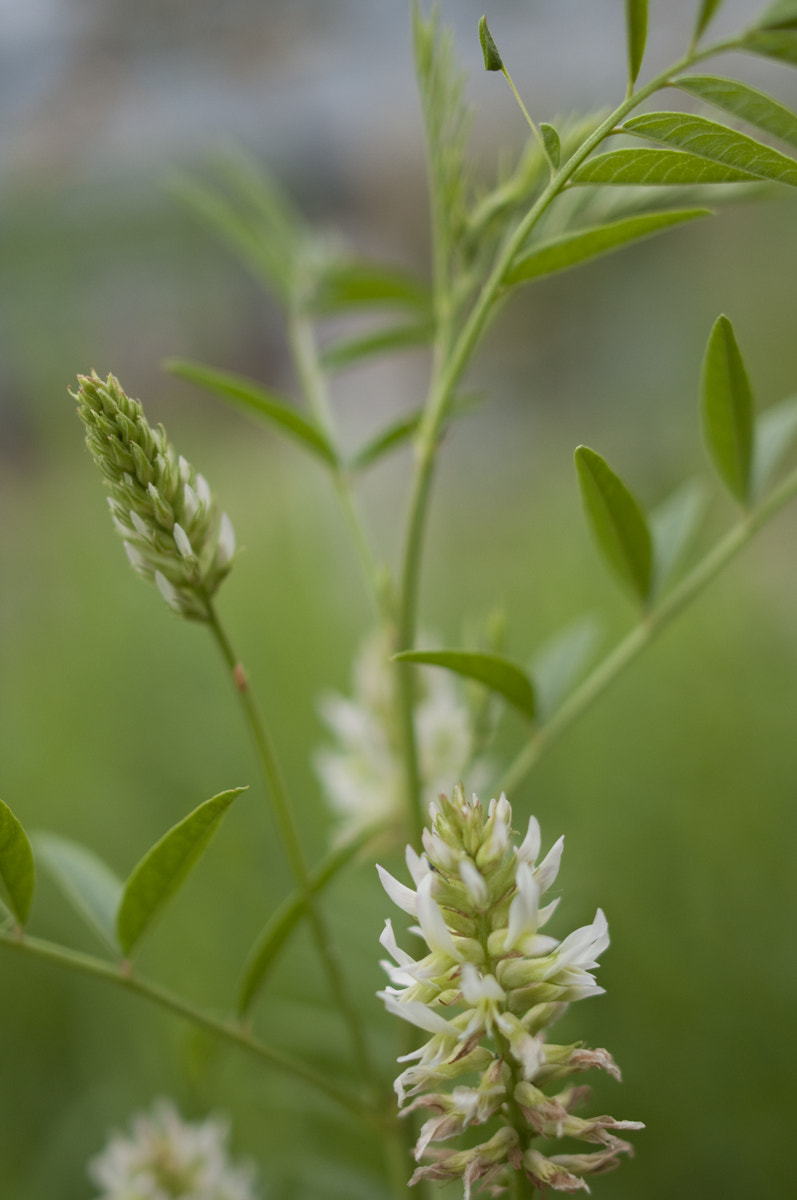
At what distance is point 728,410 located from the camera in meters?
0.66

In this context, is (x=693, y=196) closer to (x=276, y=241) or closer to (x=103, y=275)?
(x=276, y=241)

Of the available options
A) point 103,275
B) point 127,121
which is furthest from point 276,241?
point 127,121

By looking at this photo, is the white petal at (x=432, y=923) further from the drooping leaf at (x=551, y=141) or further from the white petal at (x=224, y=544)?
the drooping leaf at (x=551, y=141)

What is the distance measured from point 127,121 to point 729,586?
4.47 metres

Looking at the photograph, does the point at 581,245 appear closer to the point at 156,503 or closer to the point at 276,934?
the point at 156,503

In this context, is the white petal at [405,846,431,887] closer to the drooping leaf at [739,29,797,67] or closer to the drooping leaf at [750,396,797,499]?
the drooping leaf at [739,29,797,67]

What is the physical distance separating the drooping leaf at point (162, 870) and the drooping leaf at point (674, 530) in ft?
1.34

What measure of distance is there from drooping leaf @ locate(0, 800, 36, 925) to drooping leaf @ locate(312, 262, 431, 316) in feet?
1.87

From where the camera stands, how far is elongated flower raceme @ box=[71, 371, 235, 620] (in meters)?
0.45

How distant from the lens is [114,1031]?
1.36 meters

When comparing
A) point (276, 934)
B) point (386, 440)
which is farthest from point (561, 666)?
point (276, 934)

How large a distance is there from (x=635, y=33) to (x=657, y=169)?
0.06 meters

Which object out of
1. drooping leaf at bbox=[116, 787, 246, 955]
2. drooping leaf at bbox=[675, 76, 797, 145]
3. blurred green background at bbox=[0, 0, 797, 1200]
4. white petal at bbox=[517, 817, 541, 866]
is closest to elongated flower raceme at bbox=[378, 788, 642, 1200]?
white petal at bbox=[517, 817, 541, 866]

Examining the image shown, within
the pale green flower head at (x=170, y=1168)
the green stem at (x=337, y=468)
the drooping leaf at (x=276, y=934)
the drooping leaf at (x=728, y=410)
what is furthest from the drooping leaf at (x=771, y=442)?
the pale green flower head at (x=170, y=1168)
